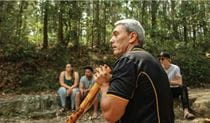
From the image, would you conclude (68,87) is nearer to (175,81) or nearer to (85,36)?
(175,81)

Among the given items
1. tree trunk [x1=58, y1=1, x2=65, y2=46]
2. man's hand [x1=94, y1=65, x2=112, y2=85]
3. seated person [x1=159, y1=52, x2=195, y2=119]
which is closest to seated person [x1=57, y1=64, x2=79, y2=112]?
seated person [x1=159, y1=52, x2=195, y2=119]

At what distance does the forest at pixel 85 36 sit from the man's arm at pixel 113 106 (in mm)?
11104

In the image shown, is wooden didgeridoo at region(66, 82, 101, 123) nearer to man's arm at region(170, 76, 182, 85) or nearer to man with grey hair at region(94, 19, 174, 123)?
man with grey hair at region(94, 19, 174, 123)

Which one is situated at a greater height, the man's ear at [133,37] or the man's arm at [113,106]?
the man's ear at [133,37]

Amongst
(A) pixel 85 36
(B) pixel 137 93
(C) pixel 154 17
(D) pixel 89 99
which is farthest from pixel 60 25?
(B) pixel 137 93

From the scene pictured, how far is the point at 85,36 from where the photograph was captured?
18.8 m

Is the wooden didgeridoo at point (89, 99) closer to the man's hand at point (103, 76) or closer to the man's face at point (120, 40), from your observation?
the man's hand at point (103, 76)

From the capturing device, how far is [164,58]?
8898mm

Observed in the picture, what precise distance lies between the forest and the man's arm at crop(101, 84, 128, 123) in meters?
11.1

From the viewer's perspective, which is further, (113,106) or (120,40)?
(120,40)

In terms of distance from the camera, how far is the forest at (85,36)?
14864 mm

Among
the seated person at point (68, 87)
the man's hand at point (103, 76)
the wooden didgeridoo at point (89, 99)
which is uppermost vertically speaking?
the man's hand at point (103, 76)

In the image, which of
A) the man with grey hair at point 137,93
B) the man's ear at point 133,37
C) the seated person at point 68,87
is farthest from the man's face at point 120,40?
the seated person at point 68,87

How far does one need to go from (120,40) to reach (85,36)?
52.9 feet
